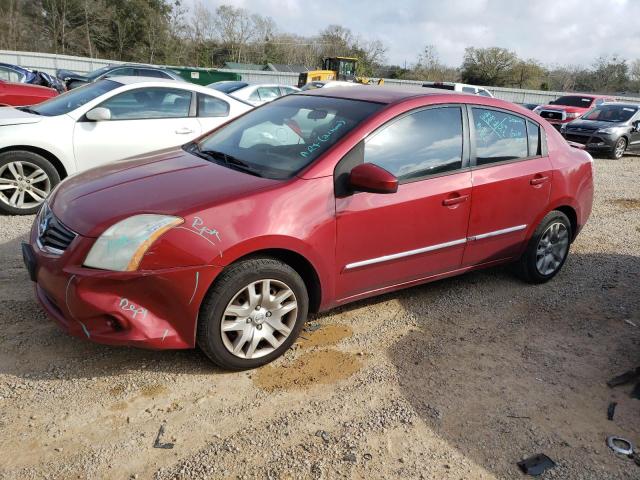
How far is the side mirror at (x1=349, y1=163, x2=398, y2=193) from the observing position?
312 centimetres

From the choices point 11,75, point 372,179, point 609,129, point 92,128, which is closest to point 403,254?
point 372,179

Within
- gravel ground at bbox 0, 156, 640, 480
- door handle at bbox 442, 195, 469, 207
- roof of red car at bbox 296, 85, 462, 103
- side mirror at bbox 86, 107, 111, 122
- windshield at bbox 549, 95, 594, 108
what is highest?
windshield at bbox 549, 95, 594, 108

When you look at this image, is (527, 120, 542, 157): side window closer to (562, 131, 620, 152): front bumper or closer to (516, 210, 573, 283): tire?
(516, 210, 573, 283): tire

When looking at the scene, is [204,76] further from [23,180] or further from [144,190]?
[144,190]

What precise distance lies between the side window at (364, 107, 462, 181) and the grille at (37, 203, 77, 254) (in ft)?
6.03

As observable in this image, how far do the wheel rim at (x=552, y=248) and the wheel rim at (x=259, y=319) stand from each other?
2.59m

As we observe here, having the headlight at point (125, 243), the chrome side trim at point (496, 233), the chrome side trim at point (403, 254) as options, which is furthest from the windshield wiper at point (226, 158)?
the chrome side trim at point (496, 233)

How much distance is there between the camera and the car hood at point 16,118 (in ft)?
18.6

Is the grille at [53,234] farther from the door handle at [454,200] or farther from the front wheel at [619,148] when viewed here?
the front wheel at [619,148]

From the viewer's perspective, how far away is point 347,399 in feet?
9.78

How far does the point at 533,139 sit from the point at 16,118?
534 centimetres

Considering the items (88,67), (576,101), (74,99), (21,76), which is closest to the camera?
(74,99)

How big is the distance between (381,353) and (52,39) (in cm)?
5403

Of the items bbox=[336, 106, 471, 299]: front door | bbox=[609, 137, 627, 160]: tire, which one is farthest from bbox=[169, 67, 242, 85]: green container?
bbox=[336, 106, 471, 299]: front door
